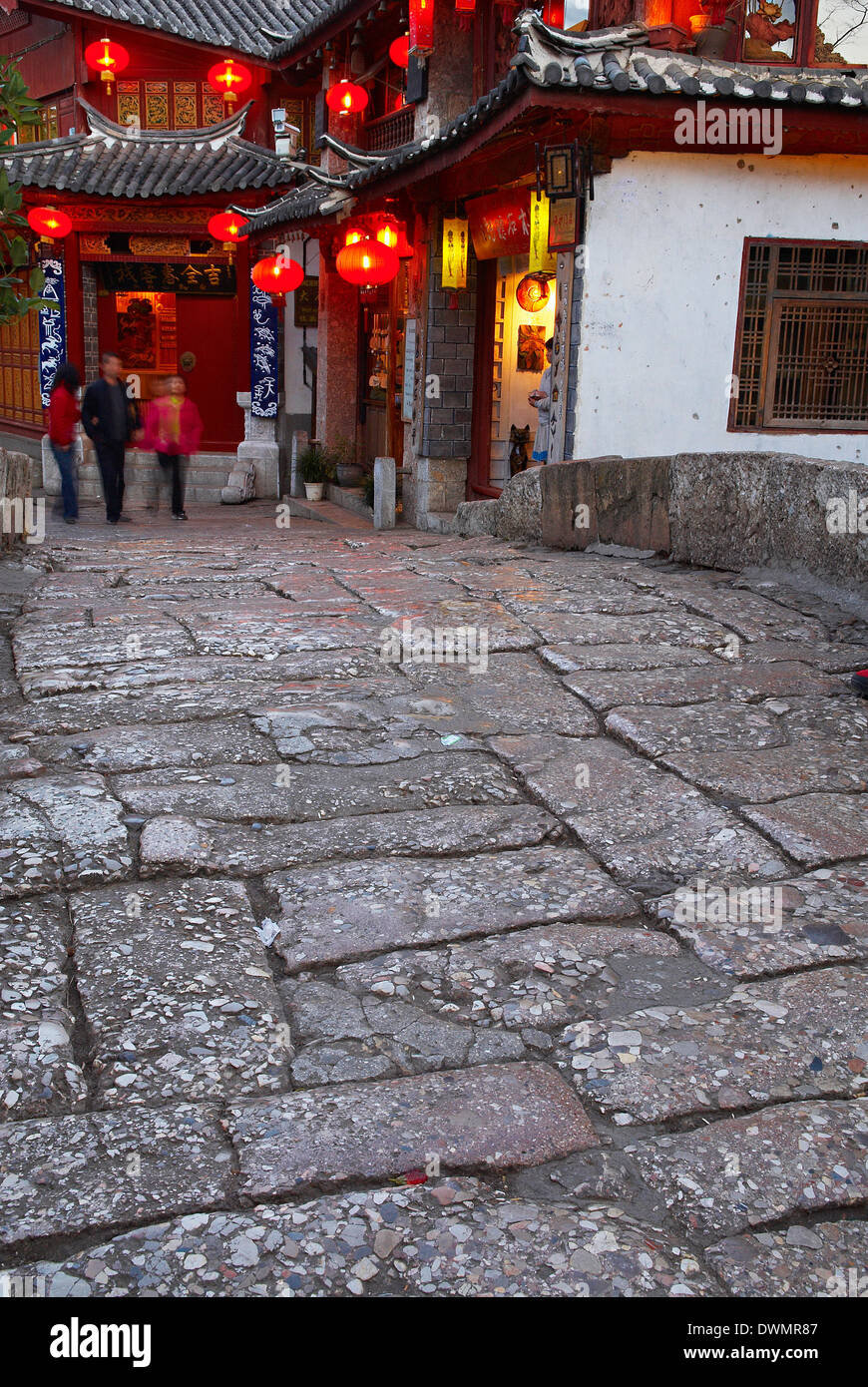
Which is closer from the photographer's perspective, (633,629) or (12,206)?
(12,206)

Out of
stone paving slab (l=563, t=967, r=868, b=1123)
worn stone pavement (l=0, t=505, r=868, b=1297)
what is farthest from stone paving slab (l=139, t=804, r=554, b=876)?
stone paving slab (l=563, t=967, r=868, b=1123)

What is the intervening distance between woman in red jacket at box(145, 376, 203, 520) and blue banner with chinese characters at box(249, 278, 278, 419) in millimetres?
5047

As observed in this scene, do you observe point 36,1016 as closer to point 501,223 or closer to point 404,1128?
point 404,1128

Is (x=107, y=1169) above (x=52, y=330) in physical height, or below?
below

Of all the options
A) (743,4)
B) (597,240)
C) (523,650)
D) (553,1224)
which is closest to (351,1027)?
(553,1224)

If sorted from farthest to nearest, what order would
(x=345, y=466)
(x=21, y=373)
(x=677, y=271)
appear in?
(x=21, y=373) < (x=345, y=466) < (x=677, y=271)

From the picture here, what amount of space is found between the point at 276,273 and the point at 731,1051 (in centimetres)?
1409

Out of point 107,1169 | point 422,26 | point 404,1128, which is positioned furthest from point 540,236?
point 107,1169

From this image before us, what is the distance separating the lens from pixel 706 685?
5.38 m

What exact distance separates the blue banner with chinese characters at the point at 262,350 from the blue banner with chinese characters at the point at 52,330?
296cm

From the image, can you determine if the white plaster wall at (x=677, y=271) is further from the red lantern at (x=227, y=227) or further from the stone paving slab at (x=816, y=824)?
the red lantern at (x=227, y=227)

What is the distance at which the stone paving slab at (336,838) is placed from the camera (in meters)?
3.62

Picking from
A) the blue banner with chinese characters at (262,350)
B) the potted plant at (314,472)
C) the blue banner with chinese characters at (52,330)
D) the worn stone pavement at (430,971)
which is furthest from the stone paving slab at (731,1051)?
the blue banner with chinese characters at (52,330)

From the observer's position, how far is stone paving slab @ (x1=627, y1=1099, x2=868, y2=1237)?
2.33 m
